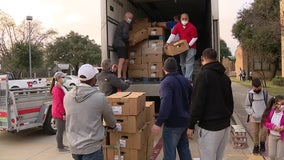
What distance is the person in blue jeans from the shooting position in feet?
15.6

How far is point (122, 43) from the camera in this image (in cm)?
848

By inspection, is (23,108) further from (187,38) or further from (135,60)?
(187,38)

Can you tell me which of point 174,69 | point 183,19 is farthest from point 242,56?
point 174,69

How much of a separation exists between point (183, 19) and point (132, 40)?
4.49 ft

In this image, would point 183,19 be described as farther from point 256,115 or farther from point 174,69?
point 174,69

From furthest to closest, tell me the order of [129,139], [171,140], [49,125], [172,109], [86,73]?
Result: [49,125], [129,139], [171,140], [172,109], [86,73]

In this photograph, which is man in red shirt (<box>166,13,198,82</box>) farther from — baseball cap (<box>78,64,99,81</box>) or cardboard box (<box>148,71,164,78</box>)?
baseball cap (<box>78,64,99,81</box>)

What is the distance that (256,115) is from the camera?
6.42 m

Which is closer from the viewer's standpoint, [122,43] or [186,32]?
[122,43]

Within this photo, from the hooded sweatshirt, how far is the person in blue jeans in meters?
1.23

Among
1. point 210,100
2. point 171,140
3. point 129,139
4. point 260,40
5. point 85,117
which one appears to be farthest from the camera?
point 260,40

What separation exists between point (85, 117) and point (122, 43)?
5032 millimetres

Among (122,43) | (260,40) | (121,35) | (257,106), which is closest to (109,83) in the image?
(122,43)

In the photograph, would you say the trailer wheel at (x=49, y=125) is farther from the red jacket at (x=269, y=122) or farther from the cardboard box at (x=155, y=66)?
the red jacket at (x=269, y=122)
